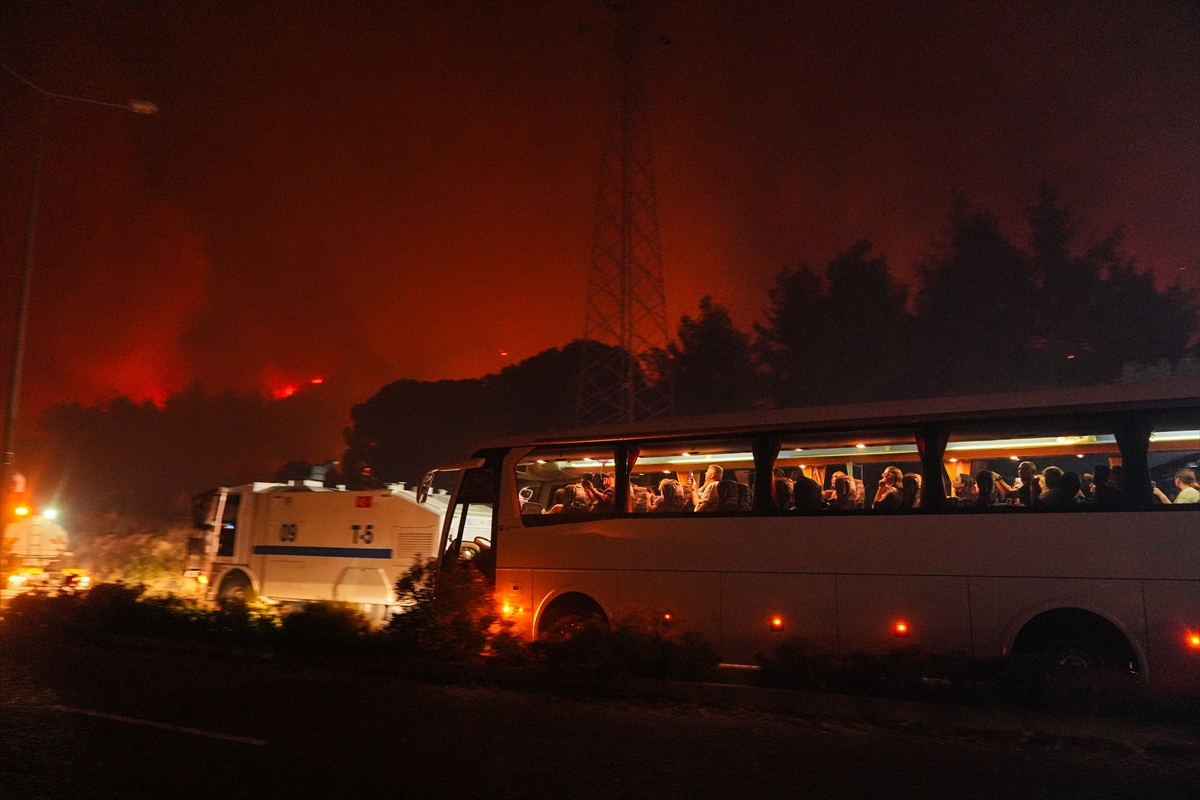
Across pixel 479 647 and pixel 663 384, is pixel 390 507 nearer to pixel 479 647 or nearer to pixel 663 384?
pixel 479 647

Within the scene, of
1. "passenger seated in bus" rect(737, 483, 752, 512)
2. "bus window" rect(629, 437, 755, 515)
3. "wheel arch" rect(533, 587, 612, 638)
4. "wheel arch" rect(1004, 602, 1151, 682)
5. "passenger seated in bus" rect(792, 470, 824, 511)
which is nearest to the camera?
"wheel arch" rect(1004, 602, 1151, 682)

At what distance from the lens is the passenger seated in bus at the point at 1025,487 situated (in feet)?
30.0

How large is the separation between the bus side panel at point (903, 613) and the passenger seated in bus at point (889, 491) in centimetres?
79

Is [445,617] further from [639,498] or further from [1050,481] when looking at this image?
[1050,481]

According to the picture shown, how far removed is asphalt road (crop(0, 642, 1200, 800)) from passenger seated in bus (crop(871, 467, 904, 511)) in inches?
106

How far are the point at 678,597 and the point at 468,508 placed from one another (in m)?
3.98

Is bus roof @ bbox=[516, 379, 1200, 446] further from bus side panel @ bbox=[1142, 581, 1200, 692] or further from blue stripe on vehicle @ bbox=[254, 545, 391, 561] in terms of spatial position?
blue stripe on vehicle @ bbox=[254, 545, 391, 561]

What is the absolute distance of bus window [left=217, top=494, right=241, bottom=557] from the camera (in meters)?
17.6

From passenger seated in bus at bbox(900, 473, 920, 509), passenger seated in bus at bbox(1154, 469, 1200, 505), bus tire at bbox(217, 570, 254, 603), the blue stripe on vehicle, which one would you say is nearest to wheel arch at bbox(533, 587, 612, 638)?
passenger seated in bus at bbox(900, 473, 920, 509)

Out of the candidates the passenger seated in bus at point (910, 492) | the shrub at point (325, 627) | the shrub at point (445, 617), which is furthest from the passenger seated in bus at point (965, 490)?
the shrub at point (325, 627)

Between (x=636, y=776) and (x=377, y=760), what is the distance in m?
1.99

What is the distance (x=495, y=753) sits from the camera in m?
6.78

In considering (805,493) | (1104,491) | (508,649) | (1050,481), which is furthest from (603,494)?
(1104,491)

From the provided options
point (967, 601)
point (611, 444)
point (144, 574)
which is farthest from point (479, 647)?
point (144, 574)
